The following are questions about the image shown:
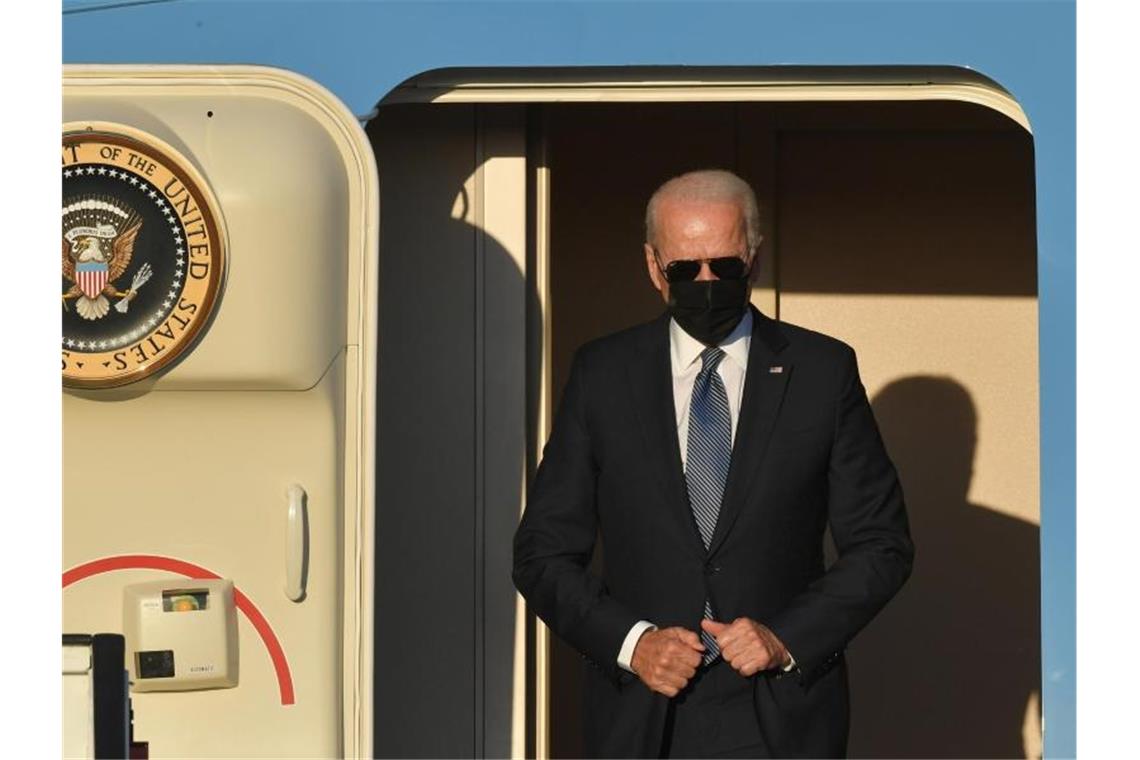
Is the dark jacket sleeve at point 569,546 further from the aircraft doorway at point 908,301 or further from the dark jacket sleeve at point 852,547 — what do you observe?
the aircraft doorway at point 908,301

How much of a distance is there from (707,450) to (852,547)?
337mm

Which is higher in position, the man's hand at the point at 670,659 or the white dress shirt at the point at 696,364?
the white dress shirt at the point at 696,364

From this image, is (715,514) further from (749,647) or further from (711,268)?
(711,268)

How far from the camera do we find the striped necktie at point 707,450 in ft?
14.3

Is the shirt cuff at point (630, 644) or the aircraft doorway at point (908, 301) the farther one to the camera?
the aircraft doorway at point (908, 301)

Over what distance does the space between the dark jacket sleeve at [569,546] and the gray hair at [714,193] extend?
1.34 ft

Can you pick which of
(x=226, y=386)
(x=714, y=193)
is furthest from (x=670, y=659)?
(x=226, y=386)

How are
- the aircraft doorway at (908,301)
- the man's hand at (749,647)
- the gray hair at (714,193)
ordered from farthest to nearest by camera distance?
1. the aircraft doorway at (908,301)
2. the gray hair at (714,193)
3. the man's hand at (749,647)

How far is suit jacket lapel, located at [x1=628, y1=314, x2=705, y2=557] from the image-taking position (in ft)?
14.2

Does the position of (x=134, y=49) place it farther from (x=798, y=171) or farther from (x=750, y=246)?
(x=798, y=171)

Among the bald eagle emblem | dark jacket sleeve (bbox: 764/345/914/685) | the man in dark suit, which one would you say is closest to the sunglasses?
the man in dark suit

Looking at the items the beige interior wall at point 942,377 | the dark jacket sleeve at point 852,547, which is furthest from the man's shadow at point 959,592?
the dark jacket sleeve at point 852,547

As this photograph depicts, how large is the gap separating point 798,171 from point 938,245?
16.5 inches

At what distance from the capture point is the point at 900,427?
19.5ft
